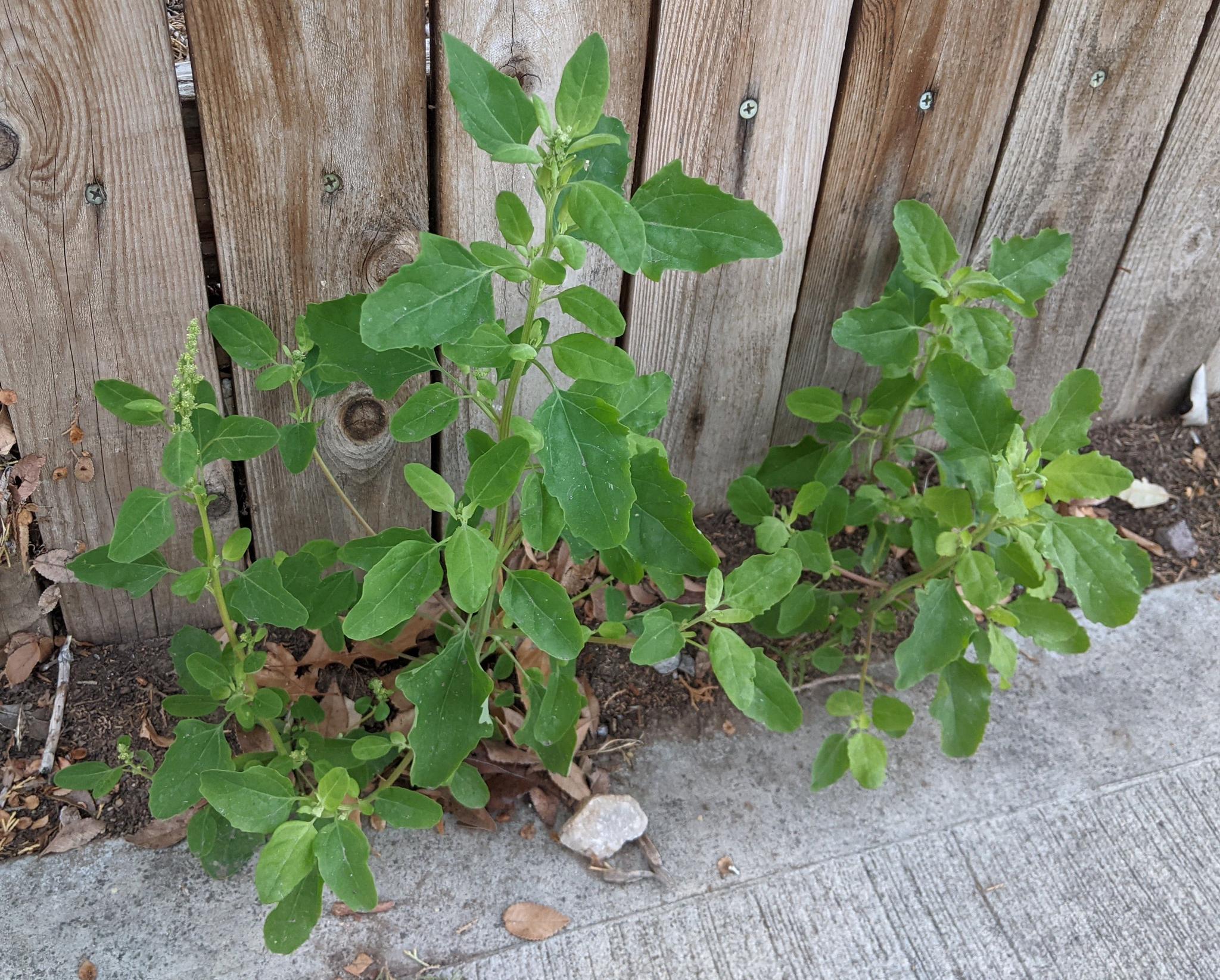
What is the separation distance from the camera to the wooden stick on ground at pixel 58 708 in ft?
6.86

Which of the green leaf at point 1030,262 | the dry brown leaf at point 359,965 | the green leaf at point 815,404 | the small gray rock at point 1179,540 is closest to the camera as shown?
the dry brown leaf at point 359,965

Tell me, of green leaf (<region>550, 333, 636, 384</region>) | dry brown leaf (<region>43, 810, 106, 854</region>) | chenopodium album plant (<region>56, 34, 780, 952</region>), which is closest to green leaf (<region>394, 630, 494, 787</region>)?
chenopodium album plant (<region>56, 34, 780, 952</region>)

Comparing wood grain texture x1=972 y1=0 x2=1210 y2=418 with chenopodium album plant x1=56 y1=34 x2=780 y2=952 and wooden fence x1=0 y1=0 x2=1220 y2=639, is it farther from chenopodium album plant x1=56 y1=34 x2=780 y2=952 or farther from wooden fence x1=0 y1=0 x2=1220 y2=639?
chenopodium album plant x1=56 y1=34 x2=780 y2=952

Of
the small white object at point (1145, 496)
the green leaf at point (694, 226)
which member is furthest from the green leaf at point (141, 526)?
the small white object at point (1145, 496)

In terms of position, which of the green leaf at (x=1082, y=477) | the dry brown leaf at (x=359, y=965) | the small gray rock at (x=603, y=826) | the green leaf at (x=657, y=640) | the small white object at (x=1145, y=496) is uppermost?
the green leaf at (x=1082, y=477)

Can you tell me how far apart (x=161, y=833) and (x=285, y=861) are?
2.23 feet

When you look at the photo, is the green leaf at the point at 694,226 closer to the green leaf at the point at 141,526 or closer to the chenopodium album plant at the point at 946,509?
the chenopodium album plant at the point at 946,509

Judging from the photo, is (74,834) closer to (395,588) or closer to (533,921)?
(533,921)

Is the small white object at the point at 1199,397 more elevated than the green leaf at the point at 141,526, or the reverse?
the green leaf at the point at 141,526

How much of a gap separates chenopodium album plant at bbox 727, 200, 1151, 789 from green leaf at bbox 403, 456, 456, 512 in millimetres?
561

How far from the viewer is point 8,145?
1.58m

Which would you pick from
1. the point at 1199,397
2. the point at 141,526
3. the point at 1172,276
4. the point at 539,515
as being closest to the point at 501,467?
the point at 539,515

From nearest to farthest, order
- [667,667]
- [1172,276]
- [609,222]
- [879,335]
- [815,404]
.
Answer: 1. [609,222]
2. [879,335]
3. [815,404]
4. [667,667]
5. [1172,276]

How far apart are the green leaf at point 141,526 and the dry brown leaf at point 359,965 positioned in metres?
0.91
